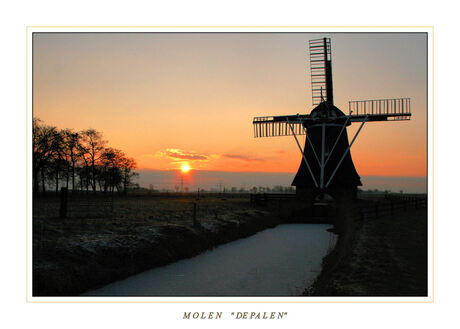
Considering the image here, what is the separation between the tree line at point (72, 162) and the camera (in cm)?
3472

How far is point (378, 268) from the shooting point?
844 cm

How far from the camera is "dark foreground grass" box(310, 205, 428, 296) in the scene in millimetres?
7098

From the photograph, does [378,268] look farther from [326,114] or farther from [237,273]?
[326,114]

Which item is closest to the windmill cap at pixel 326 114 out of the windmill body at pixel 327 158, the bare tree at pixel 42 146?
the windmill body at pixel 327 158

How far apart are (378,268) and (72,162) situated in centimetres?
4246

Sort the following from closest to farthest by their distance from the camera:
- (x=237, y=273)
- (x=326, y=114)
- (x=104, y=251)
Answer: (x=104, y=251)
(x=237, y=273)
(x=326, y=114)

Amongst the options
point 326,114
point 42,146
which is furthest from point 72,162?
point 326,114

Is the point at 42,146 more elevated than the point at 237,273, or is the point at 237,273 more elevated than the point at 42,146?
the point at 42,146

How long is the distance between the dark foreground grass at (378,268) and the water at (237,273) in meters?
1.02

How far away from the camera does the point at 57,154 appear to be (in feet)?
120

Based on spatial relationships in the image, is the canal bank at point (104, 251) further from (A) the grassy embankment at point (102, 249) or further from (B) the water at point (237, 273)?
(B) the water at point (237, 273)

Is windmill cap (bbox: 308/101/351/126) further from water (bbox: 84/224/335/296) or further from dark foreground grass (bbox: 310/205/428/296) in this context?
dark foreground grass (bbox: 310/205/428/296)

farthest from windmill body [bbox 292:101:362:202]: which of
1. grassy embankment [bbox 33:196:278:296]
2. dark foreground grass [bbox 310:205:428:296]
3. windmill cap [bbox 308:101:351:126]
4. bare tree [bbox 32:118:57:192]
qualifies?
bare tree [bbox 32:118:57:192]
